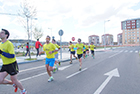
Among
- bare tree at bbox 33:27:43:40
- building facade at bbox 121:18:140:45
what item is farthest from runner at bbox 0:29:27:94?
building facade at bbox 121:18:140:45

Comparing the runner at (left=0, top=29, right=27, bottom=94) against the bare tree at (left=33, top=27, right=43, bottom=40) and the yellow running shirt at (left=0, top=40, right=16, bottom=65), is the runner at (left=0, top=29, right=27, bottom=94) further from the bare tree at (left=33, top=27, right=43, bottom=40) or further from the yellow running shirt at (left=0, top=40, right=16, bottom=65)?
the bare tree at (left=33, top=27, right=43, bottom=40)

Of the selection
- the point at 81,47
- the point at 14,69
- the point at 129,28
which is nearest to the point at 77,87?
the point at 14,69

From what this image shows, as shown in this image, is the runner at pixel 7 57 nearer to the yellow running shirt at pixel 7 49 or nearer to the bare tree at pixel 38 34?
the yellow running shirt at pixel 7 49

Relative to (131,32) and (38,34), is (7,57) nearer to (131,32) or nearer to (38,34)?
(38,34)

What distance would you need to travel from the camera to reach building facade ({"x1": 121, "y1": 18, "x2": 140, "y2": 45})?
84.3 metres

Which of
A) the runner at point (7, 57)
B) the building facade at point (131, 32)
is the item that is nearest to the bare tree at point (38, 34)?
the runner at point (7, 57)

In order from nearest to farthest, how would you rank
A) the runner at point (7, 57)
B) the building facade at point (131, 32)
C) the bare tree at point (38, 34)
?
the runner at point (7, 57) → the bare tree at point (38, 34) → the building facade at point (131, 32)

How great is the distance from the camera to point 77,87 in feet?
13.0

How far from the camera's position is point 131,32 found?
284ft

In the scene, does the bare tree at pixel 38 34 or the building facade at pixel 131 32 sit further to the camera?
the building facade at pixel 131 32

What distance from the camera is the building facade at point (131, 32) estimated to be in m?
84.3

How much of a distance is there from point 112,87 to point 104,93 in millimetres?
677

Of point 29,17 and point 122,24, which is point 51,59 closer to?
point 29,17

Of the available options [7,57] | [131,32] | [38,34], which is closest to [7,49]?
[7,57]
